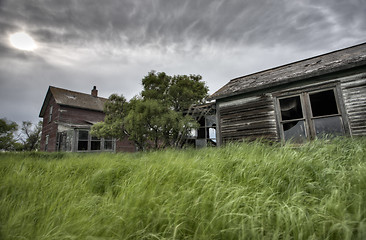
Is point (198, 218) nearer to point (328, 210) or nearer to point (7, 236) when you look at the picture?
point (328, 210)

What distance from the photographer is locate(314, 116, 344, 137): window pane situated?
246 inches

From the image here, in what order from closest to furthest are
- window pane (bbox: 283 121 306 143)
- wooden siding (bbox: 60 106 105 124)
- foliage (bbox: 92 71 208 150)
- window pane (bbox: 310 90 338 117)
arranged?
window pane (bbox: 283 121 306 143) → window pane (bbox: 310 90 338 117) → foliage (bbox: 92 71 208 150) → wooden siding (bbox: 60 106 105 124)

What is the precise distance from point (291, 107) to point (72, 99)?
2102cm

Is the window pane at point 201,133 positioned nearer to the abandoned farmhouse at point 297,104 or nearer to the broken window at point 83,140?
the abandoned farmhouse at point 297,104

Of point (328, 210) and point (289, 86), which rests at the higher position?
point (289, 86)

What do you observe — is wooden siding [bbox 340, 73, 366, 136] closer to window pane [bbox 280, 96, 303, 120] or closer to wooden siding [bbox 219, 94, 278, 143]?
window pane [bbox 280, 96, 303, 120]

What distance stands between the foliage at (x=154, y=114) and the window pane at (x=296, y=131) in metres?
4.28

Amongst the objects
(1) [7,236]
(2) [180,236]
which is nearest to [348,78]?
(2) [180,236]

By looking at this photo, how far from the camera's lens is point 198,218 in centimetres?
163

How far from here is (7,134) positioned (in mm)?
23016

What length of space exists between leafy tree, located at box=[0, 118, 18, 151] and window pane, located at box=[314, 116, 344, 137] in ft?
103

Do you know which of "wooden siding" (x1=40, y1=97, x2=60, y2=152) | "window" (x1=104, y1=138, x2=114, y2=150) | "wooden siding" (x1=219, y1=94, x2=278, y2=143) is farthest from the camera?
"wooden siding" (x1=40, y1=97, x2=60, y2=152)

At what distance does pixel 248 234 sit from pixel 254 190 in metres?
0.88

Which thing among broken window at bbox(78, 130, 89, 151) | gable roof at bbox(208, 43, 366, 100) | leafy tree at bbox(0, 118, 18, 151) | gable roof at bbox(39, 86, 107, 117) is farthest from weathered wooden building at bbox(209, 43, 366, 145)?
leafy tree at bbox(0, 118, 18, 151)
